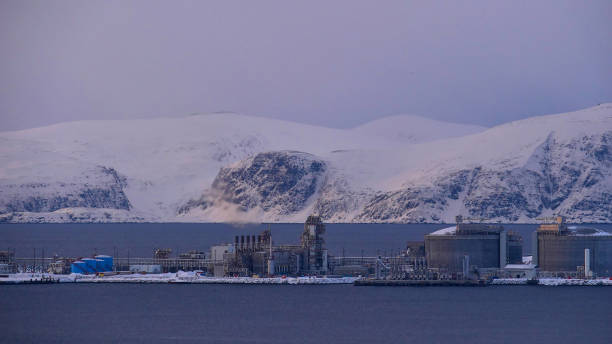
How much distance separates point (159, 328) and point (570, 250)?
68957 mm

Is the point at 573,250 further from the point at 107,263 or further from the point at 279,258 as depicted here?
the point at 107,263

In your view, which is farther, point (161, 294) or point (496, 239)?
point (496, 239)

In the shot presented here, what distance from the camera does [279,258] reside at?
18050 centimetres

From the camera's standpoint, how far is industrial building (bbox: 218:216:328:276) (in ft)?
589

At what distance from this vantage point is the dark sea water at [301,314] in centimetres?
12238

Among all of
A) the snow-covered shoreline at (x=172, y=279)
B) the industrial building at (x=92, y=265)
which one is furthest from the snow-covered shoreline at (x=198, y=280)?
the industrial building at (x=92, y=265)

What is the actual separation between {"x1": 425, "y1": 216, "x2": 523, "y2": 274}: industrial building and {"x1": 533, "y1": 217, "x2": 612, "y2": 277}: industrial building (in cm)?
526

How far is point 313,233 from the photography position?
180 m

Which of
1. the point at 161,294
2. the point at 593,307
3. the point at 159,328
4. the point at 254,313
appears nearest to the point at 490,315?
the point at 593,307

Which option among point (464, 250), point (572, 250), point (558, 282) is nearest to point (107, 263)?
point (464, 250)

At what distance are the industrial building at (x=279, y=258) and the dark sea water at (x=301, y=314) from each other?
877cm

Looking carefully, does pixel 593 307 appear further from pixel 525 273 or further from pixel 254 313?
pixel 254 313

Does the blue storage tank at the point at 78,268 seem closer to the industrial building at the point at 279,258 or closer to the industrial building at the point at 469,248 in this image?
the industrial building at the point at 279,258

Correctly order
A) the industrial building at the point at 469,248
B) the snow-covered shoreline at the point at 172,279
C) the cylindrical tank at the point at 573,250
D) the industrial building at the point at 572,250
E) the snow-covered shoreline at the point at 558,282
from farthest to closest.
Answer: the industrial building at the point at 469,248 → the snow-covered shoreline at the point at 172,279 → the cylindrical tank at the point at 573,250 → the industrial building at the point at 572,250 → the snow-covered shoreline at the point at 558,282
